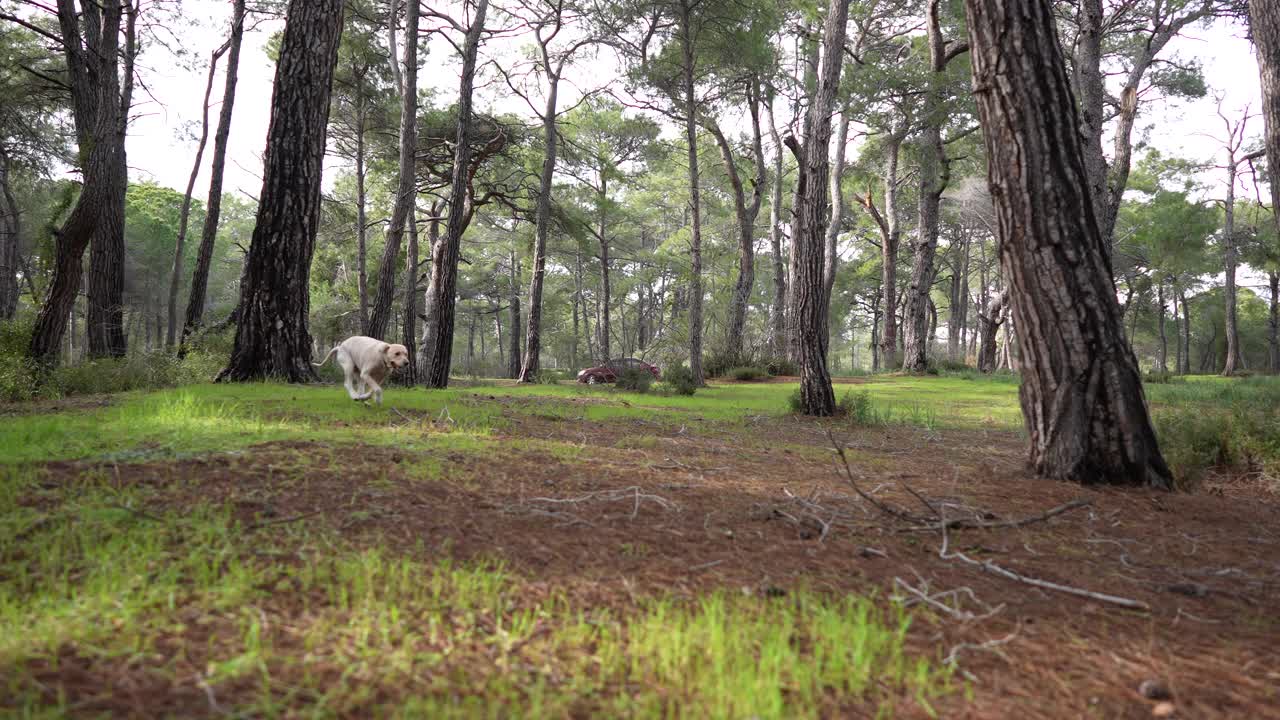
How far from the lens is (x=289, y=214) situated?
7.48 meters

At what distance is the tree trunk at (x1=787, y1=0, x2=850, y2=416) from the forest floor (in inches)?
190

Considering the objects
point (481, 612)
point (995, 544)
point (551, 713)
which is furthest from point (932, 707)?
point (995, 544)

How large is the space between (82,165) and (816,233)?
1004cm

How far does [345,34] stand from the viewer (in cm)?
1673

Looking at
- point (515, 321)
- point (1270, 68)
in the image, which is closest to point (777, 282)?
point (515, 321)

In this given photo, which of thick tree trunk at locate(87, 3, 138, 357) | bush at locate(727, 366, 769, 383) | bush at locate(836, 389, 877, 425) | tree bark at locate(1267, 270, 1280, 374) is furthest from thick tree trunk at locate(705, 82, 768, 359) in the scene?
tree bark at locate(1267, 270, 1280, 374)

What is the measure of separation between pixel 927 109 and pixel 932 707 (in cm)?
2104

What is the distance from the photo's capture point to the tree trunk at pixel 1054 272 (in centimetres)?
357

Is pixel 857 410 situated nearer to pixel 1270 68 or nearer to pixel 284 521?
pixel 1270 68

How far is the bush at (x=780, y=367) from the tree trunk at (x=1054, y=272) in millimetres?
16398

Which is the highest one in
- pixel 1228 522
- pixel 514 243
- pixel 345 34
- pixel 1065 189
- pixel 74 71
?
pixel 345 34

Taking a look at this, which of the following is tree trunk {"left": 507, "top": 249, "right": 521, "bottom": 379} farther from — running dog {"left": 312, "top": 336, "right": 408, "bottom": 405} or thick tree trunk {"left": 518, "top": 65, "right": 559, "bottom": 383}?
running dog {"left": 312, "top": 336, "right": 408, "bottom": 405}

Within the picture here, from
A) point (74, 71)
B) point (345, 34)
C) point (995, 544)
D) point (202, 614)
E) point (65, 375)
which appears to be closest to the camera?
point (202, 614)

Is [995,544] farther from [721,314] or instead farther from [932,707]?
[721,314]
